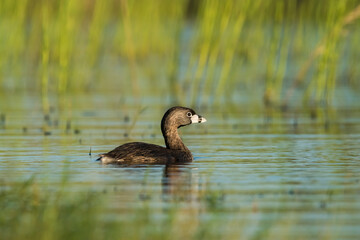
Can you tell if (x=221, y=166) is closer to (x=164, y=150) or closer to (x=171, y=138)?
(x=164, y=150)

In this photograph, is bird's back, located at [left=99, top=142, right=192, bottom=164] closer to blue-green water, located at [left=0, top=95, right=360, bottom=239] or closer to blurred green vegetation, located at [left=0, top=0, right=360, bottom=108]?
blue-green water, located at [left=0, top=95, right=360, bottom=239]

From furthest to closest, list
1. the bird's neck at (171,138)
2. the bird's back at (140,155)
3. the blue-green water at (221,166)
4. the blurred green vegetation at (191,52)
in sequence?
the blurred green vegetation at (191,52) → the bird's neck at (171,138) → the bird's back at (140,155) → the blue-green water at (221,166)

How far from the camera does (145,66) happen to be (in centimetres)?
2850

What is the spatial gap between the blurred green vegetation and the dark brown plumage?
3.66m

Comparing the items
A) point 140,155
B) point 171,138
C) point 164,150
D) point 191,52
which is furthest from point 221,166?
→ point 191,52

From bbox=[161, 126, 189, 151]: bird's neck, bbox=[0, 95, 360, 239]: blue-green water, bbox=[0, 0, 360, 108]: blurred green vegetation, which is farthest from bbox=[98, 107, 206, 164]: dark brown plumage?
bbox=[0, 0, 360, 108]: blurred green vegetation

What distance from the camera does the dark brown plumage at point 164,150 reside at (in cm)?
1140

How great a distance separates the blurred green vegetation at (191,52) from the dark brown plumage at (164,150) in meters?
3.66

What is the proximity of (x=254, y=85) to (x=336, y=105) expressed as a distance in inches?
194

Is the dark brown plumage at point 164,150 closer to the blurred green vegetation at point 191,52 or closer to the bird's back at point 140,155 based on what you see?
the bird's back at point 140,155

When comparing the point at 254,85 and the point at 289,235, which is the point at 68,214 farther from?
the point at 254,85

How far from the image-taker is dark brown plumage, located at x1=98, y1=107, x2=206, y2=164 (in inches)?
449

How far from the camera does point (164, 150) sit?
39.4 feet

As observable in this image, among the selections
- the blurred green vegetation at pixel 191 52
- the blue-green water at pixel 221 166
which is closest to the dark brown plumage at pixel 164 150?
the blue-green water at pixel 221 166
